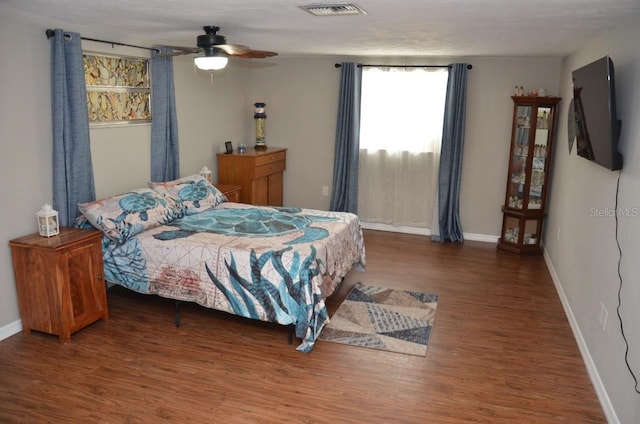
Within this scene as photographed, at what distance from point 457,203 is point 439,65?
169 centimetres

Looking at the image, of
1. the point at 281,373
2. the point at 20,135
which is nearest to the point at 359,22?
the point at 281,373

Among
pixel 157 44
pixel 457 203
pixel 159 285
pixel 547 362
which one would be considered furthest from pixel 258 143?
pixel 547 362

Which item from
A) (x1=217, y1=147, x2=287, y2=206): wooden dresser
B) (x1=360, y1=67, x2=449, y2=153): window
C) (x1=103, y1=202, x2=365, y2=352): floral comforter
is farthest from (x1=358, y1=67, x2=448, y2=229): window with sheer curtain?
(x1=103, y1=202, x2=365, y2=352): floral comforter

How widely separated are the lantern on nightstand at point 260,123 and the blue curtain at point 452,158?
2.35 m

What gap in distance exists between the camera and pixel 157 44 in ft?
15.6

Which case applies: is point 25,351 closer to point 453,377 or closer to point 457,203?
point 453,377

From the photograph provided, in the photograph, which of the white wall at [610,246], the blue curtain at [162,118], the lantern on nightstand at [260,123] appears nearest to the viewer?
the white wall at [610,246]

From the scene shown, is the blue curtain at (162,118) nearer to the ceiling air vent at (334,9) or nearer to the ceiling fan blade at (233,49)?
the ceiling fan blade at (233,49)

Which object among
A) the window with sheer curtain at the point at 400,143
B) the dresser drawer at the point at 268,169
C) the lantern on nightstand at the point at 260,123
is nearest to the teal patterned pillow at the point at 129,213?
the dresser drawer at the point at 268,169

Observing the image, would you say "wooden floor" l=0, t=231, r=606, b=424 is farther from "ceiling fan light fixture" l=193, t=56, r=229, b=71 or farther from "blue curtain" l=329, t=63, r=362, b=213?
"blue curtain" l=329, t=63, r=362, b=213

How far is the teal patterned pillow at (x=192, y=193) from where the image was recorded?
4.61m

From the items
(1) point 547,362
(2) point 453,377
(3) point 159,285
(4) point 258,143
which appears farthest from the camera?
(4) point 258,143

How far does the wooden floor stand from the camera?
277 cm

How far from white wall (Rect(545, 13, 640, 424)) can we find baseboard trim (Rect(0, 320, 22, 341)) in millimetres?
3842
